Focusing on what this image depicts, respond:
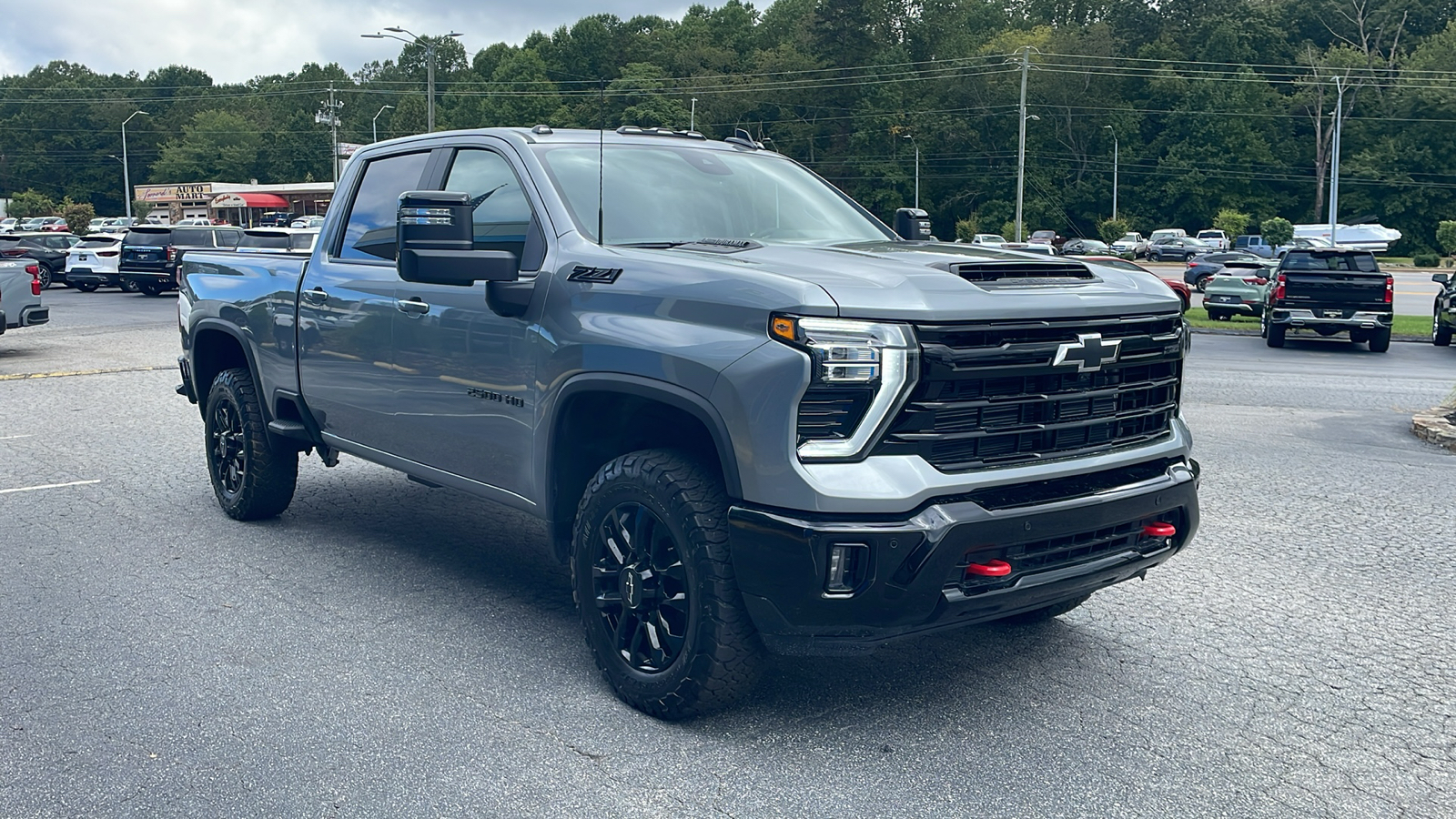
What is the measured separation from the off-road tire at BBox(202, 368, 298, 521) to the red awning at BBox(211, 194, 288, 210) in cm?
9913

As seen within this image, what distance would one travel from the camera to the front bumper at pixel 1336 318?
70.6 ft

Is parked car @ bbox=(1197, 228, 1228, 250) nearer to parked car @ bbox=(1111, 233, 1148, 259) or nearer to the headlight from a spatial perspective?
parked car @ bbox=(1111, 233, 1148, 259)

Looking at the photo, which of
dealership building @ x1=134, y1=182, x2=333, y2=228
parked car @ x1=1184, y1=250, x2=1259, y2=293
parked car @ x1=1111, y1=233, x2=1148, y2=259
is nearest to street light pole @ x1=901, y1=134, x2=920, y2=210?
parked car @ x1=1111, y1=233, x2=1148, y2=259

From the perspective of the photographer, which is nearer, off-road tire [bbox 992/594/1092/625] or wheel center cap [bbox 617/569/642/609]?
wheel center cap [bbox 617/569/642/609]

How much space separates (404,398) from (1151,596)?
3439 millimetres

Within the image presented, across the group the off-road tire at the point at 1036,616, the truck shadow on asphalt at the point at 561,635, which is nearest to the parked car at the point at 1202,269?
the truck shadow on asphalt at the point at 561,635

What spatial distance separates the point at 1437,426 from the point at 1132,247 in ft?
215

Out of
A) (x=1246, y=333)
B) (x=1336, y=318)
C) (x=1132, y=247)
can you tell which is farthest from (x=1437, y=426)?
(x=1132, y=247)

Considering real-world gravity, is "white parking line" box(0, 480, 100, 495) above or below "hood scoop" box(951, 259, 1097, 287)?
below

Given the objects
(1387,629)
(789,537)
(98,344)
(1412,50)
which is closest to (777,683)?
(789,537)

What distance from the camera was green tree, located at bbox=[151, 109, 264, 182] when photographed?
132 metres

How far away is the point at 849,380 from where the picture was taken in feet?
12.2

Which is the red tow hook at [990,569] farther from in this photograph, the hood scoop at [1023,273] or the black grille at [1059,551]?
the hood scoop at [1023,273]

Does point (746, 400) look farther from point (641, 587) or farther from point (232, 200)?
point (232, 200)
